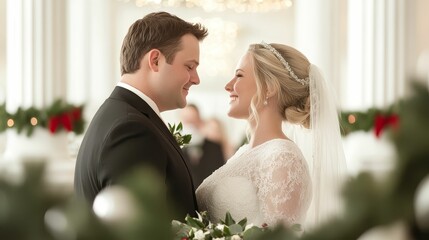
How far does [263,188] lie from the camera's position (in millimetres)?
3711

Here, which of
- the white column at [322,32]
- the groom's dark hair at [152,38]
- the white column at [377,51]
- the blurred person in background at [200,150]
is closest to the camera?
the groom's dark hair at [152,38]

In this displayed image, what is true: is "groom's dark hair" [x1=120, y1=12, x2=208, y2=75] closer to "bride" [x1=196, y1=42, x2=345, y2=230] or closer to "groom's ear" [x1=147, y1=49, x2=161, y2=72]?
"groom's ear" [x1=147, y1=49, x2=161, y2=72]

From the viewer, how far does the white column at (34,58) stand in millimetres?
8672

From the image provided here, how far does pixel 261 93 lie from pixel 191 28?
603 mm

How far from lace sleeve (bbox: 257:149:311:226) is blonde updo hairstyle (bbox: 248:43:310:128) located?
356 millimetres

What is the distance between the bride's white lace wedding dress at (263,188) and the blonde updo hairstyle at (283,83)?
0.22m

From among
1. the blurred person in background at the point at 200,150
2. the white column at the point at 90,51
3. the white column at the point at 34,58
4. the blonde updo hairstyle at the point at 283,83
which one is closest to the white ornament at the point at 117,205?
the blonde updo hairstyle at the point at 283,83

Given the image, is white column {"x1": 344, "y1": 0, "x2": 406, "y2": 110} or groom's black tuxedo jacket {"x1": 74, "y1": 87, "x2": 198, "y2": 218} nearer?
groom's black tuxedo jacket {"x1": 74, "y1": 87, "x2": 198, "y2": 218}

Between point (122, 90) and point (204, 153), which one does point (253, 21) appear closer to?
point (204, 153)

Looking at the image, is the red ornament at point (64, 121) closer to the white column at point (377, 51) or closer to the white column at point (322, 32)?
the white column at point (377, 51)

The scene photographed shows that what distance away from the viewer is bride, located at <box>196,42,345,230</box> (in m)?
3.75

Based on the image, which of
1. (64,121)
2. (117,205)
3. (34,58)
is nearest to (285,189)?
(117,205)

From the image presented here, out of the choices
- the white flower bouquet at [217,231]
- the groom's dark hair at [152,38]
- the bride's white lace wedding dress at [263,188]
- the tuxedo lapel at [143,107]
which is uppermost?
the groom's dark hair at [152,38]

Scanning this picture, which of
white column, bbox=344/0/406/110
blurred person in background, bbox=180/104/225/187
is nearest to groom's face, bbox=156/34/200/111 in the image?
white column, bbox=344/0/406/110
